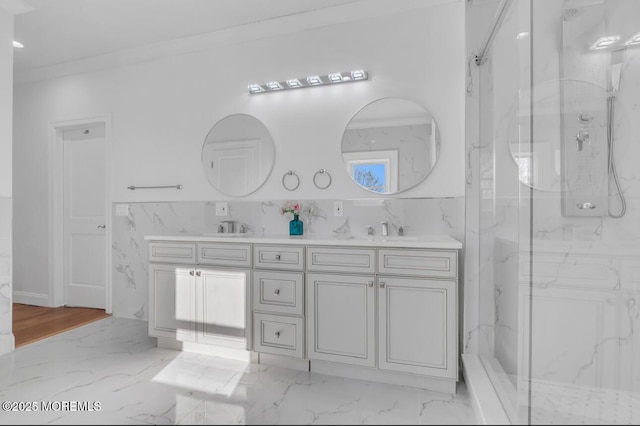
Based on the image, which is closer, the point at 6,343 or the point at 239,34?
the point at 6,343

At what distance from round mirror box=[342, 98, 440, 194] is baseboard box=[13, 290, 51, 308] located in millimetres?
3584

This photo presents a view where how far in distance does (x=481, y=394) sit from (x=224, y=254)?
1.79 m

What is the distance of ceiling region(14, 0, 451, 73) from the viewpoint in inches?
108

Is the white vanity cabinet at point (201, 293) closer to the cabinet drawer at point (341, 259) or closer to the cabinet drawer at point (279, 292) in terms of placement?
the cabinet drawer at point (279, 292)

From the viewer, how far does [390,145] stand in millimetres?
2691

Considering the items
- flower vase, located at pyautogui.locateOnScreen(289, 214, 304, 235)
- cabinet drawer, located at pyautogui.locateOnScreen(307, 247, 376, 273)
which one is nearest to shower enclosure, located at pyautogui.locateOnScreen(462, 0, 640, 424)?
cabinet drawer, located at pyautogui.locateOnScreen(307, 247, 376, 273)

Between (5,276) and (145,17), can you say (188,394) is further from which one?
(145,17)

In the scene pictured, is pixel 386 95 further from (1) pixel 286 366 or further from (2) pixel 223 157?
(1) pixel 286 366

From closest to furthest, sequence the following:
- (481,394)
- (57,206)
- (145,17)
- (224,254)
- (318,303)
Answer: (481,394), (318,303), (224,254), (145,17), (57,206)

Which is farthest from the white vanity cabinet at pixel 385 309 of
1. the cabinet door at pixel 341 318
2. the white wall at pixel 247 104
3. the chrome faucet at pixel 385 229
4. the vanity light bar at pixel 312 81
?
the vanity light bar at pixel 312 81

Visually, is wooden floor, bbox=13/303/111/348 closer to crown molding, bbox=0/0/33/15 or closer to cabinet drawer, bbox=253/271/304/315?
cabinet drawer, bbox=253/271/304/315

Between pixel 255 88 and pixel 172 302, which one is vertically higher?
pixel 255 88

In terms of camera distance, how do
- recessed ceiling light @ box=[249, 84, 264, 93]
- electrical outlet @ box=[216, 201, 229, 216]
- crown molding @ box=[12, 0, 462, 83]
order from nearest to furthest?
1. crown molding @ box=[12, 0, 462, 83]
2. recessed ceiling light @ box=[249, 84, 264, 93]
3. electrical outlet @ box=[216, 201, 229, 216]

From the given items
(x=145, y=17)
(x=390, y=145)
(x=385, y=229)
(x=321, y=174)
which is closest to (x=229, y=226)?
(x=321, y=174)
